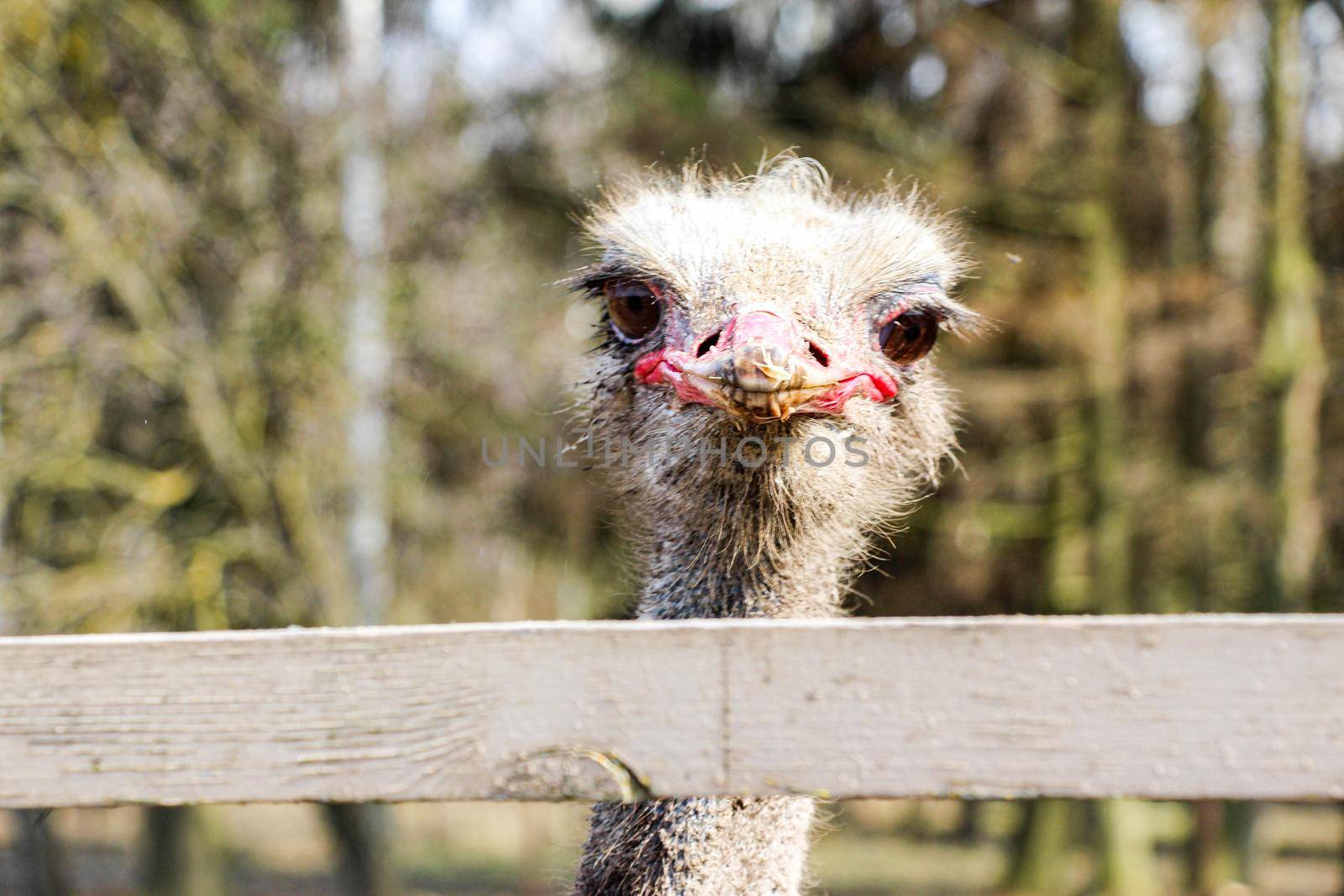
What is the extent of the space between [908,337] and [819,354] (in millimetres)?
602

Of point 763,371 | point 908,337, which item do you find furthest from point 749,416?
point 908,337

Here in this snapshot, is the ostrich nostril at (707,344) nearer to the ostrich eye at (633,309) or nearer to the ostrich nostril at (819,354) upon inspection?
the ostrich nostril at (819,354)

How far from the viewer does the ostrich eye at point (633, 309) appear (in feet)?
7.65

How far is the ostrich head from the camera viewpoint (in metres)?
2.02

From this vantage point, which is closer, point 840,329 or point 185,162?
point 840,329

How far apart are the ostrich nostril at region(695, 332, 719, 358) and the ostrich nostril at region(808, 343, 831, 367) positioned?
0.45ft

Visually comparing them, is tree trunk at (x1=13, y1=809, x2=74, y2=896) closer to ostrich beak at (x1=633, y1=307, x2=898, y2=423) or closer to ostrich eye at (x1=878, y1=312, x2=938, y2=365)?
ostrich eye at (x1=878, y1=312, x2=938, y2=365)

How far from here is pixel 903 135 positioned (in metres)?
9.76

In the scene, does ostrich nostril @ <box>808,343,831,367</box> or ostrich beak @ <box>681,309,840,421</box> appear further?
ostrich nostril @ <box>808,343,831,367</box>

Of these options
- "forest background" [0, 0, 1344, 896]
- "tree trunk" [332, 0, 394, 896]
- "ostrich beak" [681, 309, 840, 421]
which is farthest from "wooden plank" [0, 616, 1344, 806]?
"tree trunk" [332, 0, 394, 896]

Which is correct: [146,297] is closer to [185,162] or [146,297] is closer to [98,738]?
[185,162]

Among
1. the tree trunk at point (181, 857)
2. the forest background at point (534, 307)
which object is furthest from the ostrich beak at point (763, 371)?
the tree trunk at point (181, 857)

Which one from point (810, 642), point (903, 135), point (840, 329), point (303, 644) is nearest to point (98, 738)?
point (303, 644)

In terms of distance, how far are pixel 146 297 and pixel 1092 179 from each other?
6.91 m
